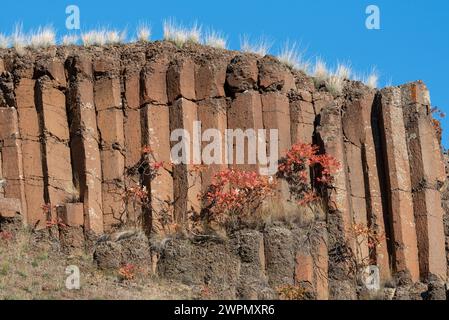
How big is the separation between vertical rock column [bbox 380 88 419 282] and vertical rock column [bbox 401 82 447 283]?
0.42 feet

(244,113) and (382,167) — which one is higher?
(244,113)

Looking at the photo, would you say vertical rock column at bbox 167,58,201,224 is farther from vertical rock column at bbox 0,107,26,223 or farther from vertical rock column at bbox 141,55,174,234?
vertical rock column at bbox 0,107,26,223

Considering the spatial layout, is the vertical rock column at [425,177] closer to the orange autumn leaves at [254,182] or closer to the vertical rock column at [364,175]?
the vertical rock column at [364,175]

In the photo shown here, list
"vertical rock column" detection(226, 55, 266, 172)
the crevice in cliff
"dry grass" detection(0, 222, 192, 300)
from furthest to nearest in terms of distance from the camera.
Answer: "vertical rock column" detection(226, 55, 266, 172), the crevice in cliff, "dry grass" detection(0, 222, 192, 300)

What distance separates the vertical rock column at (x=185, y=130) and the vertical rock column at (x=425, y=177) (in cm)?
461

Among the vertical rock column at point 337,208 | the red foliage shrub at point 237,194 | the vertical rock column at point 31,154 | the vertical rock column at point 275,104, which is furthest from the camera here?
the vertical rock column at point 31,154

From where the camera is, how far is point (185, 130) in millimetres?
27219

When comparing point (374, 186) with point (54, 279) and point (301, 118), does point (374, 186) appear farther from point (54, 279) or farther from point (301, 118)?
point (54, 279)

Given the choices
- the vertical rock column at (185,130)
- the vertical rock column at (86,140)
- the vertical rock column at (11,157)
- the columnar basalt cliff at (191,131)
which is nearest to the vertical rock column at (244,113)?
the columnar basalt cliff at (191,131)

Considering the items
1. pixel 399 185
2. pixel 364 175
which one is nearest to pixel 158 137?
pixel 364 175

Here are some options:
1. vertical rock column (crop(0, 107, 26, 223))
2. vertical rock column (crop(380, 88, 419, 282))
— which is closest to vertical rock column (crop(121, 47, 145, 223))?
vertical rock column (crop(0, 107, 26, 223))

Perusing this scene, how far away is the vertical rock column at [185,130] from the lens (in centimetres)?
2677

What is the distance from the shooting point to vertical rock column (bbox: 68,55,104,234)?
27.1m

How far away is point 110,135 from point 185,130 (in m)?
1.76
